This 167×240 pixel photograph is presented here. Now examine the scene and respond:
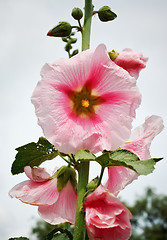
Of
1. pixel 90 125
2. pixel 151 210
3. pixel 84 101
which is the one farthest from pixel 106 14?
pixel 151 210

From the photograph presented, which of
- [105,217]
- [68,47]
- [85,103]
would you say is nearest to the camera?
[105,217]

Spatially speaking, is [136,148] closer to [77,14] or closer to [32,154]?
[32,154]

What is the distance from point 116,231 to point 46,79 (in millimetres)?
487

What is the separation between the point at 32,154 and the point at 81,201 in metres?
0.23

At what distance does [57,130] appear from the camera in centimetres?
94

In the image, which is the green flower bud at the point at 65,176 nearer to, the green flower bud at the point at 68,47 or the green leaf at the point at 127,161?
the green leaf at the point at 127,161

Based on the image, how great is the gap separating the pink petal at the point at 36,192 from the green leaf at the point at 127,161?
0.22 m

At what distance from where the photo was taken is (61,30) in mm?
1195

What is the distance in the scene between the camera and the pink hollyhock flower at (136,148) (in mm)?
1001

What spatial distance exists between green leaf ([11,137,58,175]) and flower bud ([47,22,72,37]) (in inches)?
16.7

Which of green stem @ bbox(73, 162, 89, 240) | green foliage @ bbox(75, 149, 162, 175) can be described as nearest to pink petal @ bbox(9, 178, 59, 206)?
green stem @ bbox(73, 162, 89, 240)

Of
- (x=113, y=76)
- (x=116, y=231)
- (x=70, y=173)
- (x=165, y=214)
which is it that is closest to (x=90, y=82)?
(x=113, y=76)

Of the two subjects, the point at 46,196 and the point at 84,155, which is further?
the point at 46,196

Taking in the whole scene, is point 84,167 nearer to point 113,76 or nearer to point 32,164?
point 32,164
